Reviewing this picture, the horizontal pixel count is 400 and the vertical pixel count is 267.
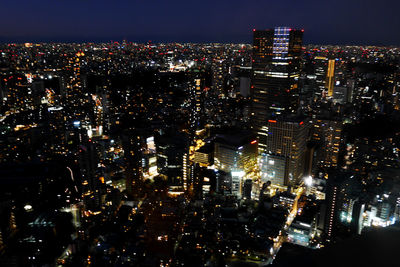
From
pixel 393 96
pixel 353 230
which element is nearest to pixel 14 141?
pixel 353 230

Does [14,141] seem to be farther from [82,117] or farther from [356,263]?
[356,263]

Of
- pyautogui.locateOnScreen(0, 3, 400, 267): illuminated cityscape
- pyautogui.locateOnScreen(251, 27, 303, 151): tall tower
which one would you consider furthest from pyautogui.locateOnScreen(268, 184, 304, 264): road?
pyautogui.locateOnScreen(251, 27, 303, 151): tall tower

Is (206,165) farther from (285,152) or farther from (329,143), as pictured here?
(329,143)

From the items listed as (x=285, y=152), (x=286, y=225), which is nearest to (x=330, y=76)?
(x=285, y=152)

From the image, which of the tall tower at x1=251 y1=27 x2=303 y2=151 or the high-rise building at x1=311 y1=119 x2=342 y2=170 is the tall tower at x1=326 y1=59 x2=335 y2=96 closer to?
the tall tower at x1=251 y1=27 x2=303 y2=151

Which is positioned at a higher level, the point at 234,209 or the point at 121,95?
the point at 121,95

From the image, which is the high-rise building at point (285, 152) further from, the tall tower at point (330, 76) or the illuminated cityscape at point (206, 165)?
the tall tower at point (330, 76)
